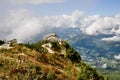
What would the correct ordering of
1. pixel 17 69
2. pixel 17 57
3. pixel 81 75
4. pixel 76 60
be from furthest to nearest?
pixel 76 60 < pixel 17 57 < pixel 81 75 < pixel 17 69

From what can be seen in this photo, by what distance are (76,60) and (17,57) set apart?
94.9 feet

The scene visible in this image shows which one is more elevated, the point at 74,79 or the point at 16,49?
the point at 16,49

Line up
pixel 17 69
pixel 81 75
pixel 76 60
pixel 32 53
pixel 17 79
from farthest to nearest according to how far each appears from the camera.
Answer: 1. pixel 76 60
2. pixel 32 53
3. pixel 81 75
4. pixel 17 69
5. pixel 17 79

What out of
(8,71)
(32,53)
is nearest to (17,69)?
(8,71)

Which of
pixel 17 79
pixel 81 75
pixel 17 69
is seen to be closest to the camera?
pixel 17 79

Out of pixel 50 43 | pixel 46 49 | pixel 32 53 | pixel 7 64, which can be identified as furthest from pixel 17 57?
pixel 50 43

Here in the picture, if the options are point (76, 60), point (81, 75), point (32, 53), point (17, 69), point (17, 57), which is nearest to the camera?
point (17, 69)

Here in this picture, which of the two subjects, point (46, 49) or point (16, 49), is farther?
point (46, 49)

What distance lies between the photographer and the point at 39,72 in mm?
52656

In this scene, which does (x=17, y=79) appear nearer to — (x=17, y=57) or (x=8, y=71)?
(x=8, y=71)

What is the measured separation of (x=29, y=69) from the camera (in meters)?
51.7

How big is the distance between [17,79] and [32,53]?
22.2 m

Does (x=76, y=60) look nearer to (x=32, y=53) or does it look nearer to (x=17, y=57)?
(x=32, y=53)

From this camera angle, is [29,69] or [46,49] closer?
[29,69]
